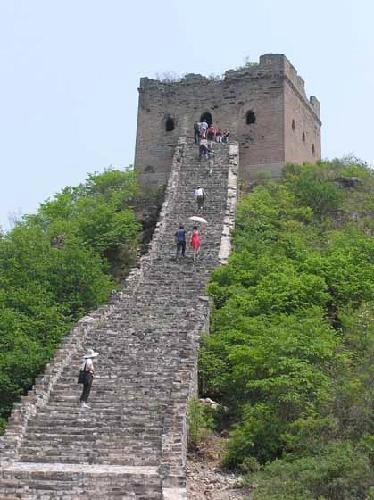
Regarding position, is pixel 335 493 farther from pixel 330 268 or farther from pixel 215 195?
pixel 215 195

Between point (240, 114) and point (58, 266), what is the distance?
→ 39.3 feet

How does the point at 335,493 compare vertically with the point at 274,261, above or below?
below

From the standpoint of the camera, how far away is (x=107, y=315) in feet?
57.6

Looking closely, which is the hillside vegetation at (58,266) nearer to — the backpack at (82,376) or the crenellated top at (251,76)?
the backpack at (82,376)

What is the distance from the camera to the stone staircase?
10969mm

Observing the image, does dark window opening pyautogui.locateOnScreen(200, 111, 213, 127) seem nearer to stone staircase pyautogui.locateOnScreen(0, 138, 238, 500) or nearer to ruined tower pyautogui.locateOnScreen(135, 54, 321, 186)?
ruined tower pyautogui.locateOnScreen(135, 54, 321, 186)

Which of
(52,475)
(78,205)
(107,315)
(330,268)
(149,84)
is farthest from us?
(149,84)

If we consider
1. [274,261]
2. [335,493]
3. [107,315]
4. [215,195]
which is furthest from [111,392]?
[215,195]

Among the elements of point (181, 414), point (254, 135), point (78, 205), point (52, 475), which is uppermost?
point (254, 135)

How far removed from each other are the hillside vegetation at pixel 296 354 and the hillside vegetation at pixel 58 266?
11.2ft

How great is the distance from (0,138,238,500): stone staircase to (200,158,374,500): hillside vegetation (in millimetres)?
806

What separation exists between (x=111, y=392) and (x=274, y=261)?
24.1 ft

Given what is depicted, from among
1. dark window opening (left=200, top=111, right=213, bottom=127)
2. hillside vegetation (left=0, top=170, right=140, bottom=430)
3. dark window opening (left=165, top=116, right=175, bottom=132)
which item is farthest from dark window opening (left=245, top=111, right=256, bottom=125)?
hillside vegetation (left=0, top=170, right=140, bottom=430)

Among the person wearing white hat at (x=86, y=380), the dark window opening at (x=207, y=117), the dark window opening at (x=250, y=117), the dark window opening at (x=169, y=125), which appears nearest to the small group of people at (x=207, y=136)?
the dark window opening at (x=207, y=117)
